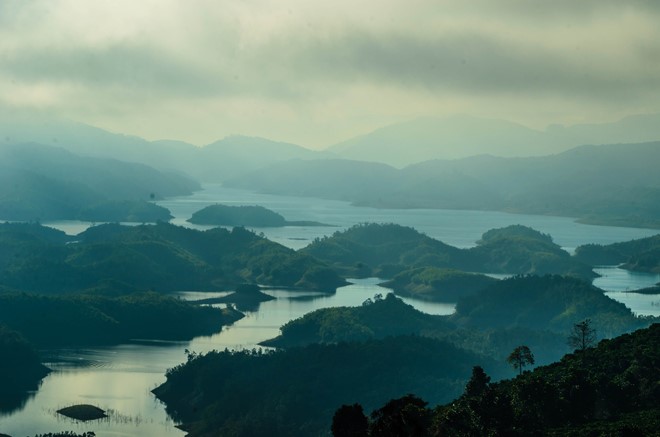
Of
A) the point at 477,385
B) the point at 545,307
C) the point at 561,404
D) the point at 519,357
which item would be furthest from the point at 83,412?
the point at 545,307

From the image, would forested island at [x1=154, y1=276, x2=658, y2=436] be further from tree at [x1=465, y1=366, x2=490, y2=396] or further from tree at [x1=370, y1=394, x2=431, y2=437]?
tree at [x1=370, y1=394, x2=431, y2=437]

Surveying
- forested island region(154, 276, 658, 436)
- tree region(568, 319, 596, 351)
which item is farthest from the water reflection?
tree region(568, 319, 596, 351)

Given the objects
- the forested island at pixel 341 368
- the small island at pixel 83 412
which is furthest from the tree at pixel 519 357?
the small island at pixel 83 412

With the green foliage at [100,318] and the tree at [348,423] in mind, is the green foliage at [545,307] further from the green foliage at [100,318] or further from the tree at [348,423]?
the tree at [348,423]

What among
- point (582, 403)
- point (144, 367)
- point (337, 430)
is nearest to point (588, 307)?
point (144, 367)

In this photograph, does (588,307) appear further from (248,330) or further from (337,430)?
(337,430)

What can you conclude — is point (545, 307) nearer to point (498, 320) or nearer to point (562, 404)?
point (498, 320)

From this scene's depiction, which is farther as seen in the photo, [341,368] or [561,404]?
[341,368]
